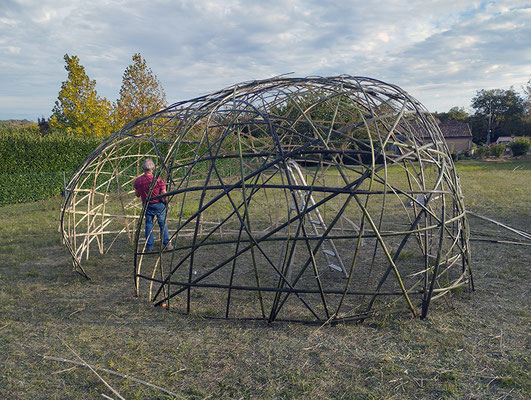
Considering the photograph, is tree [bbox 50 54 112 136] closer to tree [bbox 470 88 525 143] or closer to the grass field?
the grass field

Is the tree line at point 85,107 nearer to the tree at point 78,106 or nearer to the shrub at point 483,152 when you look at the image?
the tree at point 78,106

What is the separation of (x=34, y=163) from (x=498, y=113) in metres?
60.4

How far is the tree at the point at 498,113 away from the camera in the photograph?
2103 inches

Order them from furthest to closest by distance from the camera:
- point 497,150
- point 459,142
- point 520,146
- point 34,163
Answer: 1. point 459,142
2. point 497,150
3. point 520,146
4. point 34,163

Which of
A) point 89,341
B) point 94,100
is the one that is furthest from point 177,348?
point 94,100

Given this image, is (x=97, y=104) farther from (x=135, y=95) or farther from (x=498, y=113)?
(x=498, y=113)

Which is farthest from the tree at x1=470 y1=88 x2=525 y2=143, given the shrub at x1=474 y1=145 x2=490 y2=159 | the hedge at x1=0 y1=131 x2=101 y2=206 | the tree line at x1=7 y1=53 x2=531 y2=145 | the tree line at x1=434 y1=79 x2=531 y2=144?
the hedge at x1=0 y1=131 x2=101 y2=206

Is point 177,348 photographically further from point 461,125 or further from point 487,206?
point 461,125

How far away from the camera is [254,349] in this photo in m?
4.13

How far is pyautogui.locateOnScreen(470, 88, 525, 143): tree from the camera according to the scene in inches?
2103

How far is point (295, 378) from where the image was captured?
3625mm

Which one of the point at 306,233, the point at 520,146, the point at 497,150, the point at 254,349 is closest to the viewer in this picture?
the point at 254,349

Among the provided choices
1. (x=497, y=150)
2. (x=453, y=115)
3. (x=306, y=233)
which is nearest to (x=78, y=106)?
(x=306, y=233)

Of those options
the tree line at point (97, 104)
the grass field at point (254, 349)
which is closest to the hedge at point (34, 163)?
the tree line at point (97, 104)
